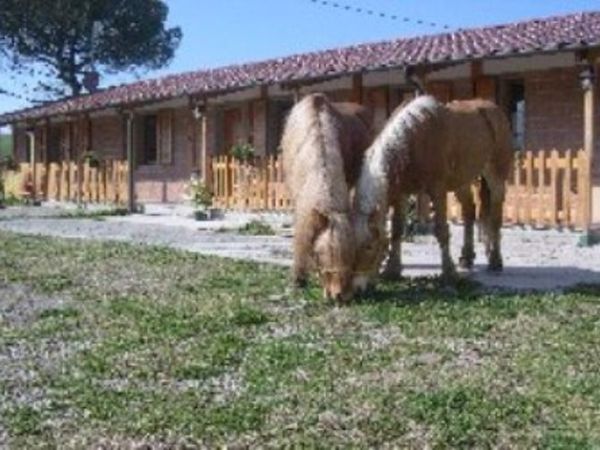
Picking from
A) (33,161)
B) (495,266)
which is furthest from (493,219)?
(33,161)

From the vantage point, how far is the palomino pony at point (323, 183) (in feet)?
26.2

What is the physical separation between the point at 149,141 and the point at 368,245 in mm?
20389

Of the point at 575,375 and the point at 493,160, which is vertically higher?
the point at 493,160

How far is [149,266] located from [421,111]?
3723mm

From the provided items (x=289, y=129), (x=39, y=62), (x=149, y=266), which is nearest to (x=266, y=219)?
(x=149, y=266)

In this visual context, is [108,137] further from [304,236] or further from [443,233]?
[304,236]

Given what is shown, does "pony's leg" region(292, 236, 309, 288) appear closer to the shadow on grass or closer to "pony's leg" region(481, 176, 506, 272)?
the shadow on grass

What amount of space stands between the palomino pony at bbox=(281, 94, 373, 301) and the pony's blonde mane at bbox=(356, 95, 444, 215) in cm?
16

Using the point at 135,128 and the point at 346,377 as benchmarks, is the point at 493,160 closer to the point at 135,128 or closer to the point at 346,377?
the point at 346,377

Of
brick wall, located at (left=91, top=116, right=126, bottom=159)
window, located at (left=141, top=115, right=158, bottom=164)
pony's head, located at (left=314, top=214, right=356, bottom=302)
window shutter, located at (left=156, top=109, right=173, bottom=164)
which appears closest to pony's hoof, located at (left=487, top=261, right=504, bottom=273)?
pony's head, located at (left=314, top=214, right=356, bottom=302)

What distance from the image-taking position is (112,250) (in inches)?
520

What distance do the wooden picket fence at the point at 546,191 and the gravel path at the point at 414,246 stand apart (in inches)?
14.1

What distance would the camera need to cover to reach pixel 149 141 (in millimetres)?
27812

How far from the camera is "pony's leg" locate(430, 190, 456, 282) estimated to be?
918 cm
